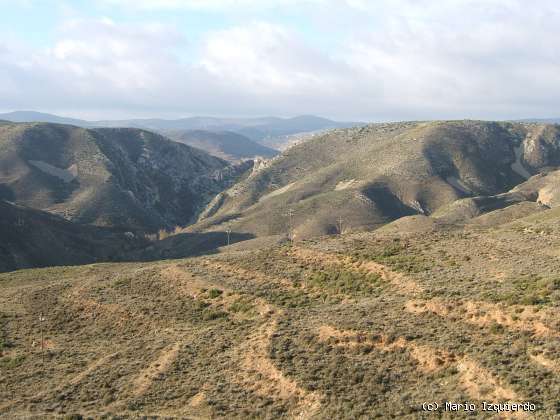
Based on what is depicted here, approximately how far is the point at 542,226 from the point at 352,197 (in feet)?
357

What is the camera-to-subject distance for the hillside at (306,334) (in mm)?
27031

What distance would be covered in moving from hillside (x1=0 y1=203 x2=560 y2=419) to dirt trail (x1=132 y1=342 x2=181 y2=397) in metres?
0.14

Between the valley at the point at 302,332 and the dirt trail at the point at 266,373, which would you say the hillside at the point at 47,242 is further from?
the dirt trail at the point at 266,373

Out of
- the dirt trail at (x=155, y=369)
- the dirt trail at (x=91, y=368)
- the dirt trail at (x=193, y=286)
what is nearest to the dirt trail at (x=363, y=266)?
the dirt trail at (x=193, y=286)

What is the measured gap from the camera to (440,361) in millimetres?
28109

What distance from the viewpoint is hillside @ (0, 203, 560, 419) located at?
27.0 m

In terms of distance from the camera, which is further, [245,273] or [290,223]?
[290,223]

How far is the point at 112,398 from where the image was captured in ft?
105

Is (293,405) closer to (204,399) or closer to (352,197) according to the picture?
(204,399)

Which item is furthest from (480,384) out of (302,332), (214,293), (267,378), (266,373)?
(214,293)

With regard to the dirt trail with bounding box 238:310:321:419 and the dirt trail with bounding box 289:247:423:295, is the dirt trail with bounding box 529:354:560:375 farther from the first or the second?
the dirt trail with bounding box 289:247:423:295

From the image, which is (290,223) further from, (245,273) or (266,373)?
(266,373)

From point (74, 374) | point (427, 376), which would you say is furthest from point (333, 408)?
point (74, 374)

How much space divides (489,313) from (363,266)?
16117 millimetres
